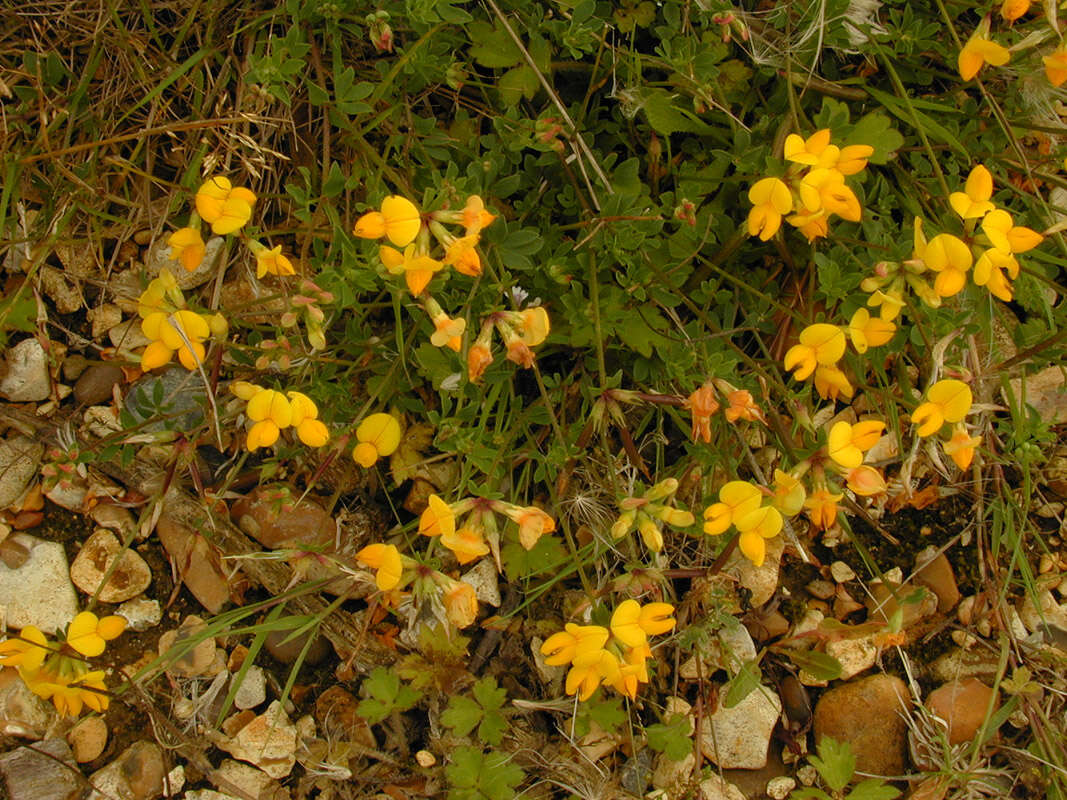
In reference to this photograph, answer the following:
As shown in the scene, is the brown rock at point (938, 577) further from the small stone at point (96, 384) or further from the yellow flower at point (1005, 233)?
the small stone at point (96, 384)

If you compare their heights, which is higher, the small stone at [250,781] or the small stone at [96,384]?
the small stone at [96,384]

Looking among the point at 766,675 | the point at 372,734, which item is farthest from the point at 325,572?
the point at 766,675

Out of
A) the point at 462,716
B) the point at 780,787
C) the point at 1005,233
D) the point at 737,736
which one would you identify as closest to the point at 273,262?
the point at 462,716

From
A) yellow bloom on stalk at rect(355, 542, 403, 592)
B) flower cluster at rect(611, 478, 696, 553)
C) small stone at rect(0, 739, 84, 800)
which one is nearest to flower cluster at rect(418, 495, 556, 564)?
yellow bloom on stalk at rect(355, 542, 403, 592)

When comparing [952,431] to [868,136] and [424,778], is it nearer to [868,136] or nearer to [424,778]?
[868,136]

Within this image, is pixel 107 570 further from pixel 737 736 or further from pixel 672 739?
pixel 737 736

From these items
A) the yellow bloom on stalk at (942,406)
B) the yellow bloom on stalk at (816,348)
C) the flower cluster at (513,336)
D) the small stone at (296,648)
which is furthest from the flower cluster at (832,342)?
the small stone at (296,648)

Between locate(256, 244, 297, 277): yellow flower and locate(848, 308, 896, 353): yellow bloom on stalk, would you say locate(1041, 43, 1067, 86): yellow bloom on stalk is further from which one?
locate(256, 244, 297, 277): yellow flower
